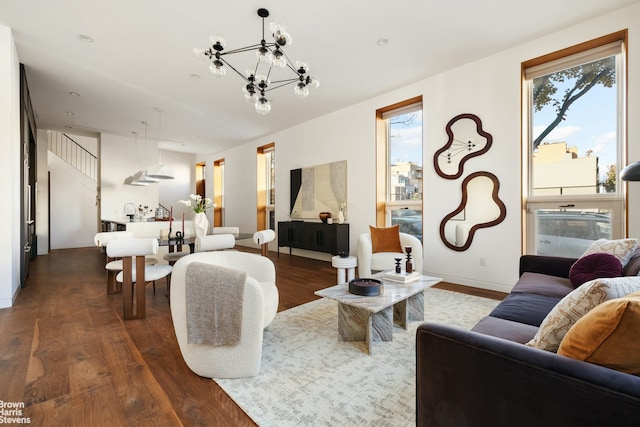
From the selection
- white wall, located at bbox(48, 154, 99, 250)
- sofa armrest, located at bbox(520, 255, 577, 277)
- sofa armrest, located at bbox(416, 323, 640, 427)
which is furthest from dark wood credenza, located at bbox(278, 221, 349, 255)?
white wall, located at bbox(48, 154, 99, 250)

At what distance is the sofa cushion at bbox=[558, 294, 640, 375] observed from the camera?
0.78 meters

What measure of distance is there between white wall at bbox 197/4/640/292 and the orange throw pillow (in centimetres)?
66

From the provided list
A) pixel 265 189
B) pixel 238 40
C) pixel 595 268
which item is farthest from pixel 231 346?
pixel 265 189

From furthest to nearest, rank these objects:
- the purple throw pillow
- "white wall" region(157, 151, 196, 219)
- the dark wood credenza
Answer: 1. "white wall" region(157, 151, 196, 219)
2. the dark wood credenza
3. the purple throw pillow

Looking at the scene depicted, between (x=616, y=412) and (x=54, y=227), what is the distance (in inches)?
410

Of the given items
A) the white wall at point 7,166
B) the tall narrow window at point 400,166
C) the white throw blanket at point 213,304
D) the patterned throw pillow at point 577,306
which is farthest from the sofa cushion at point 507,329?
the white wall at point 7,166

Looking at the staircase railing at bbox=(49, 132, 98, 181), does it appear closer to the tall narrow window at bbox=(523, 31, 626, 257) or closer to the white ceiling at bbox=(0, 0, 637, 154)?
the white ceiling at bbox=(0, 0, 637, 154)

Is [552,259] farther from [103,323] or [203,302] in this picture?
[103,323]

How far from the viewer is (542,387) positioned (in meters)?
0.81

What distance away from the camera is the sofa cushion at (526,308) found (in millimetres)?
1666

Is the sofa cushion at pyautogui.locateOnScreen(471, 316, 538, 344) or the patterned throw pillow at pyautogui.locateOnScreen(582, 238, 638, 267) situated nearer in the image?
the sofa cushion at pyautogui.locateOnScreen(471, 316, 538, 344)

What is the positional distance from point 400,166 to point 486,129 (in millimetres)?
1511

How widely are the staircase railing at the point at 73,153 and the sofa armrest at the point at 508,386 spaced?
1043 cm

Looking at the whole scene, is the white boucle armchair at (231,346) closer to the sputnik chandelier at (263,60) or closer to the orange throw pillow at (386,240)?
the sputnik chandelier at (263,60)
